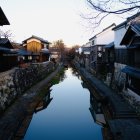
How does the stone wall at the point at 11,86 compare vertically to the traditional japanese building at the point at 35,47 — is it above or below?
below

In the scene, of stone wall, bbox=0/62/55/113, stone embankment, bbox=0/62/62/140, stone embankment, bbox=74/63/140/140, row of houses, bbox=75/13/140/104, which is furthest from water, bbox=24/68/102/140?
row of houses, bbox=75/13/140/104

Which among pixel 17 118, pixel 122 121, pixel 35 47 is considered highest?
pixel 35 47

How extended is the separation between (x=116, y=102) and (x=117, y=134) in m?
7.14

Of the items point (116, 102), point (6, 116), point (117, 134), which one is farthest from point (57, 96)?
point (117, 134)

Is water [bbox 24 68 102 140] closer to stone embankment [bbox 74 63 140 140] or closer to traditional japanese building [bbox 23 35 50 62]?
stone embankment [bbox 74 63 140 140]

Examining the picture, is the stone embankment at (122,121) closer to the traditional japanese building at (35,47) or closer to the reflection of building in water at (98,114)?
the reflection of building in water at (98,114)

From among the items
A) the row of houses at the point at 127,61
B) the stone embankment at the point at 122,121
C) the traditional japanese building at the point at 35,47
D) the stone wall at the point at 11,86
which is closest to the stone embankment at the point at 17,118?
the stone wall at the point at 11,86

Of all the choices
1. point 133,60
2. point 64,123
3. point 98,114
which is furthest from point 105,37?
point 64,123

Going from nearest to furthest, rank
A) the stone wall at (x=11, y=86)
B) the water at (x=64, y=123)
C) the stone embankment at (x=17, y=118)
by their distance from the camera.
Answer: the stone embankment at (x=17, y=118), the water at (x=64, y=123), the stone wall at (x=11, y=86)

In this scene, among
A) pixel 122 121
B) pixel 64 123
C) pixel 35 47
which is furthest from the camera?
pixel 35 47

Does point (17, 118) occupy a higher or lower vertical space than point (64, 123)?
higher

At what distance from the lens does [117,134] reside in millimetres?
11922

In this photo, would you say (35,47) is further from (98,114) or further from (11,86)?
(98,114)

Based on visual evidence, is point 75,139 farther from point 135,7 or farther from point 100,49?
point 100,49
